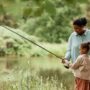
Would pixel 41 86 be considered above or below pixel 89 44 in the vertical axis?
below

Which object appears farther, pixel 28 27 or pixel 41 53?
pixel 41 53

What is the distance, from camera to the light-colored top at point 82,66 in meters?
4.32

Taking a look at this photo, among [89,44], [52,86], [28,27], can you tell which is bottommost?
[52,86]

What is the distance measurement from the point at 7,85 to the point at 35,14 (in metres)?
4.49

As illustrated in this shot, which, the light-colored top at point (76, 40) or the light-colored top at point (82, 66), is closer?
the light-colored top at point (82, 66)

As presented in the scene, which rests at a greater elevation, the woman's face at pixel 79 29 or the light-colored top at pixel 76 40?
the woman's face at pixel 79 29

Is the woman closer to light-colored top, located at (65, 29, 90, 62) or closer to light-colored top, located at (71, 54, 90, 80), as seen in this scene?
light-colored top, located at (65, 29, 90, 62)

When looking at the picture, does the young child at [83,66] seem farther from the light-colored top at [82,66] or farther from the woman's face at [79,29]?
the woman's face at [79,29]

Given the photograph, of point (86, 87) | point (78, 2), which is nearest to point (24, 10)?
point (78, 2)

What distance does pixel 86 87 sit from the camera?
4.51 metres

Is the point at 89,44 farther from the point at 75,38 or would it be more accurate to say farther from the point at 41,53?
the point at 41,53

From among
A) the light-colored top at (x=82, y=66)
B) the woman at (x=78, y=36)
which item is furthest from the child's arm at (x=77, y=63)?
the woman at (x=78, y=36)

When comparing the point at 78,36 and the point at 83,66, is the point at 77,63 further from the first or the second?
the point at 78,36

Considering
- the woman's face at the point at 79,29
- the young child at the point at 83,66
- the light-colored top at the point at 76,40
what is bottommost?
the young child at the point at 83,66
